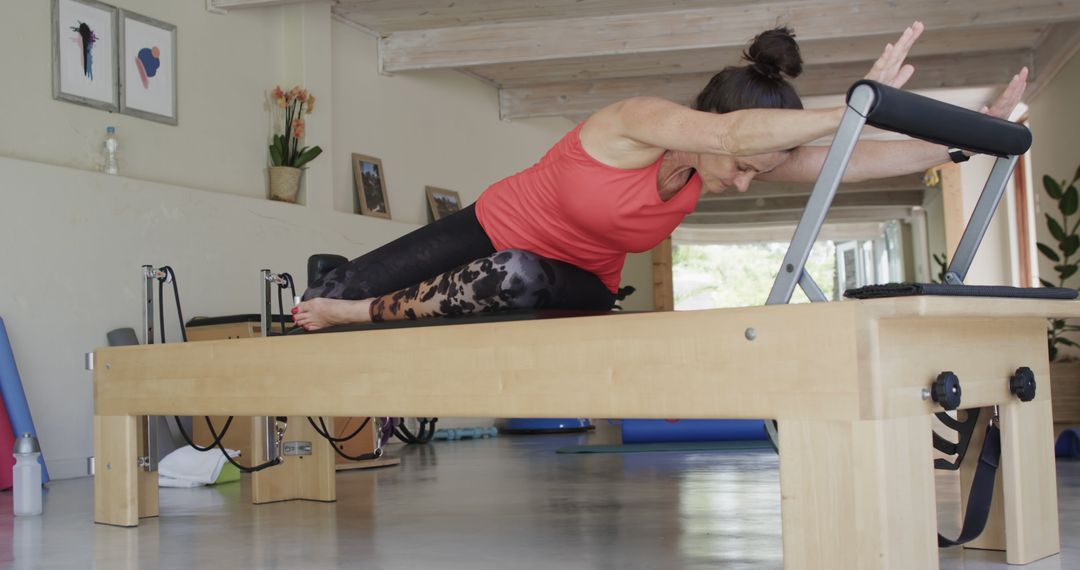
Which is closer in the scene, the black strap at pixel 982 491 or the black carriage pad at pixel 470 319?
the black strap at pixel 982 491

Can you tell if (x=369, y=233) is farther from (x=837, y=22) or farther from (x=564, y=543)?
(x=564, y=543)

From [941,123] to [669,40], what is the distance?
4673mm

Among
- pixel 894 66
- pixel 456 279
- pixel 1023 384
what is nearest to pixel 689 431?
pixel 456 279

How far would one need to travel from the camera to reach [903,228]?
1644 centimetres

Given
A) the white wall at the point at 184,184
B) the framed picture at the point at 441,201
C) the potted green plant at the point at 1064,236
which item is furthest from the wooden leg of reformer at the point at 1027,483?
the framed picture at the point at 441,201

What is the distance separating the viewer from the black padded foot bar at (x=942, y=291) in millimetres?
1519

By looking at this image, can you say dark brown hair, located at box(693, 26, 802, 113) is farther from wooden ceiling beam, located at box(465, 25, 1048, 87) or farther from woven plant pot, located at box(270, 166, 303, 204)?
wooden ceiling beam, located at box(465, 25, 1048, 87)

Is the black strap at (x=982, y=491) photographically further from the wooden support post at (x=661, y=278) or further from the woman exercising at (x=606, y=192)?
the wooden support post at (x=661, y=278)

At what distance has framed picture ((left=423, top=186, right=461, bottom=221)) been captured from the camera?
23.1ft

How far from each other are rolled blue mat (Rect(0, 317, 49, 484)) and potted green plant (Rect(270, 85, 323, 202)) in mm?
1820

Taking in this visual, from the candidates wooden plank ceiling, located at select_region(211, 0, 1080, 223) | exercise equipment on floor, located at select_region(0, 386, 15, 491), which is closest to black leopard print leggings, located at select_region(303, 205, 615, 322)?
exercise equipment on floor, located at select_region(0, 386, 15, 491)

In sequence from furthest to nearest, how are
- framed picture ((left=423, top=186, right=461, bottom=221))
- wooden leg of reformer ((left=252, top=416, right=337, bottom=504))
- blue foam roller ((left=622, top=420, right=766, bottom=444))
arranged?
1. framed picture ((left=423, top=186, right=461, bottom=221))
2. blue foam roller ((left=622, top=420, right=766, bottom=444))
3. wooden leg of reformer ((left=252, top=416, right=337, bottom=504))

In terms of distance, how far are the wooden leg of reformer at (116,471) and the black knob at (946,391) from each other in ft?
6.80

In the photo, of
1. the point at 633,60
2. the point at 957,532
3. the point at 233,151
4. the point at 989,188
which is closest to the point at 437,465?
the point at 233,151
